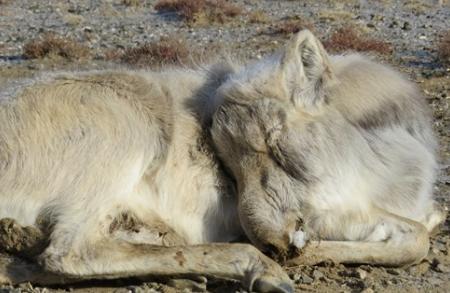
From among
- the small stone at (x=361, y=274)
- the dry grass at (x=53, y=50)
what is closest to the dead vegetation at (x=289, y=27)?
the dry grass at (x=53, y=50)

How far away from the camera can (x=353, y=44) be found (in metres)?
14.7

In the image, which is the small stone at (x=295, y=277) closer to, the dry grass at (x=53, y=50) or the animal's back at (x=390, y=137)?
the animal's back at (x=390, y=137)

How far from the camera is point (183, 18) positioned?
63.6 ft

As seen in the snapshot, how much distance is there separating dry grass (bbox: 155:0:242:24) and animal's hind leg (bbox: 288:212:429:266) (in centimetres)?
1392

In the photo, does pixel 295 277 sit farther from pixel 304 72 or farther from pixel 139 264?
pixel 304 72

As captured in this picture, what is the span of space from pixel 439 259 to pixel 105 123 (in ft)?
7.74

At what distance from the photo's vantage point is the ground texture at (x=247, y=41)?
4.86m

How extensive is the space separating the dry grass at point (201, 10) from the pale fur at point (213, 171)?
13363mm

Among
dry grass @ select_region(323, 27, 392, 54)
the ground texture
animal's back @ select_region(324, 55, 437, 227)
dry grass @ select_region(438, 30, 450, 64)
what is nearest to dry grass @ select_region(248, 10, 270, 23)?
the ground texture

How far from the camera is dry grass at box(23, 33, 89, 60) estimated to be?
45.8 feet

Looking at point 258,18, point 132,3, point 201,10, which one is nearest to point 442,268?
point 258,18

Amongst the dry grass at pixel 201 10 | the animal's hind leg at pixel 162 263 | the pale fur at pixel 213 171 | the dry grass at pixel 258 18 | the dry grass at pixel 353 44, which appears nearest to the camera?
the animal's hind leg at pixel 162 263

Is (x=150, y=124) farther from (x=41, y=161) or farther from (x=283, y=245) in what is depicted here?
(x=283, y=245)

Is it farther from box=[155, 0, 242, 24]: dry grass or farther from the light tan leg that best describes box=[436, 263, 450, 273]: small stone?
box=[155, 0, 242, 24]: dry grass
